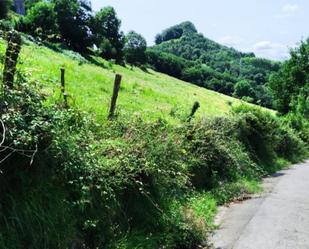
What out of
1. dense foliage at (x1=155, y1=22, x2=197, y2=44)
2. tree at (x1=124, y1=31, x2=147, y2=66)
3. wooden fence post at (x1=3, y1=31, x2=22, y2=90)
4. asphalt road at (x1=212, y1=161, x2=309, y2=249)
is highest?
dense foliage at (x1=155, y1=22, x2=197, y2=44)

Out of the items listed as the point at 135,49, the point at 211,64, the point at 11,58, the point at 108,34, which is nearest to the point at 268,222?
the point at 11,58

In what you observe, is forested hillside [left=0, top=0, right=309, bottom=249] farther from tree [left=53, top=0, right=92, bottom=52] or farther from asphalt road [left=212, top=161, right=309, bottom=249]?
tree [left=53, top=0, right=92, bottom=52]

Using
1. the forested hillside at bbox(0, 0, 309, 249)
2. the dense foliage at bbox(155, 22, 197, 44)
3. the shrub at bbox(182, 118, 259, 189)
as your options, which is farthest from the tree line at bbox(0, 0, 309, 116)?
the dense foliage at bbox(155, 22, 197, 44)

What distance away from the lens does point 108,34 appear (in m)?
72.3

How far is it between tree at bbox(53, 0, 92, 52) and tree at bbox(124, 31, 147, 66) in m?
15.0

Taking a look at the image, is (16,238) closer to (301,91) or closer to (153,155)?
(153,155)

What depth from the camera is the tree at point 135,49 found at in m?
78.7

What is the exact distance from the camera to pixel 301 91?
41719mm

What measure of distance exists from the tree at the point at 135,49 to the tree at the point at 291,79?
36.0 m

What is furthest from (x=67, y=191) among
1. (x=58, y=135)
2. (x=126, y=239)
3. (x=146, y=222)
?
(x=146, y=222)

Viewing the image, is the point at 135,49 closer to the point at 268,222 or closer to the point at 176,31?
the point at 268,222

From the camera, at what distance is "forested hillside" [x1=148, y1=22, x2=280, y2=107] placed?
93506 mm

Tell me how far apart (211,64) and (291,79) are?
91.8 metres

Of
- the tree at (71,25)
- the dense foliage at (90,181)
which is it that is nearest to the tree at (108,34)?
the tree at (71,25)
